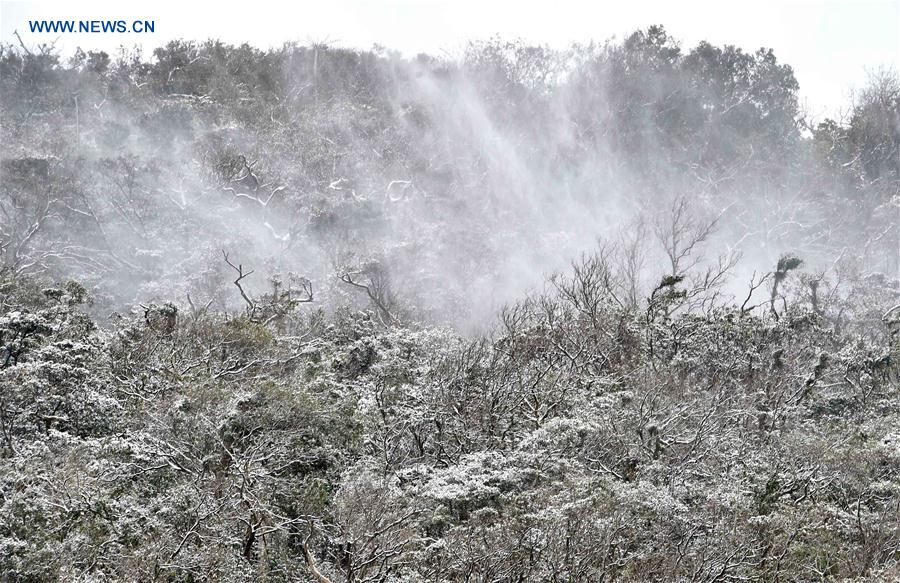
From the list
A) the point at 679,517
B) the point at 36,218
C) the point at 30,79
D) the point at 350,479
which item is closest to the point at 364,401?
the point at 350,479

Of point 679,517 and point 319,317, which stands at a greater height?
point 319,317

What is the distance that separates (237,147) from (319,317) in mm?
23331

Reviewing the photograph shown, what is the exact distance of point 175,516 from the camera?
51.9 ft

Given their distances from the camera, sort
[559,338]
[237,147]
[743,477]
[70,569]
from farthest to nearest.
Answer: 1. [237,147]
2. [559,338]
3. [743,477]
4. [70,569]

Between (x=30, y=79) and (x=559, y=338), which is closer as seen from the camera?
(x=559, y=338)

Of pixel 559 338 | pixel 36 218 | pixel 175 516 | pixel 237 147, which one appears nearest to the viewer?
pixel 175 516

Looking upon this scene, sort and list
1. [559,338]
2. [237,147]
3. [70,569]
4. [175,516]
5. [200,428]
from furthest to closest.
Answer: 1. [237,147]
2. [559,338]
3. [200,428]
4. [175,516]
5. [70,569]

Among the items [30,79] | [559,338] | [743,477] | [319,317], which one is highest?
[30,79]

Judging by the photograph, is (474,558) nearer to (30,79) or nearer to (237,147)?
(237,147)

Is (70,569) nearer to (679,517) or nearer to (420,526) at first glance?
(420,526)

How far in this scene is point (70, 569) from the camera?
14.0 meters

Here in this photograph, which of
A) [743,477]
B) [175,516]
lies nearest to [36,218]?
[175,516]

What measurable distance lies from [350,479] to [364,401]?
115 inches

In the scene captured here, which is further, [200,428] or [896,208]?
[896,208]
